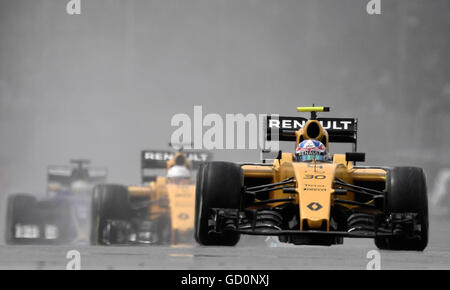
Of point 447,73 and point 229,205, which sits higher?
point 447,73

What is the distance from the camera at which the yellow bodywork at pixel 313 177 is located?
10649mm

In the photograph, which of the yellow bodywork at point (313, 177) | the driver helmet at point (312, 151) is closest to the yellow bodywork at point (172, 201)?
the yellow bodywork at point (313, 177)

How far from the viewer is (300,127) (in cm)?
1370

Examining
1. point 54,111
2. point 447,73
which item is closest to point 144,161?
point 447,73

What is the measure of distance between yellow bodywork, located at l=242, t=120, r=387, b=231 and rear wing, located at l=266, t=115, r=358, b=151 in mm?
379

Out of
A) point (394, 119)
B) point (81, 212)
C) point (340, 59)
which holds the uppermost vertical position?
point (340, 59)

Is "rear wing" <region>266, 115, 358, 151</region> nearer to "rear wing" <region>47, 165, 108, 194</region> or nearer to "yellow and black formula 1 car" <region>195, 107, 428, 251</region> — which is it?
"yellow and black formula 1 car" <region>195, 107, 428, 251</region>

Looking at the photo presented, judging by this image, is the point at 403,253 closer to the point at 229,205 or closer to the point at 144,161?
the point at 229,205

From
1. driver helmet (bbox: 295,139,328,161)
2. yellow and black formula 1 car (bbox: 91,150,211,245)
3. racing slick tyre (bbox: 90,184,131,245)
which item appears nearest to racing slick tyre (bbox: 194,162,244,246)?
driver helmet (bbox: 295,139,328,161)

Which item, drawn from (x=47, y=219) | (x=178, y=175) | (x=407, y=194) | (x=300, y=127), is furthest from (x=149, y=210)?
(x=407, y=194)

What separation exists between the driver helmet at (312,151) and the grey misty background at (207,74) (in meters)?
40.6

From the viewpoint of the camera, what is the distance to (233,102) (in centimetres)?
9281

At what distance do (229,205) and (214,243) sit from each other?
0.90 meters

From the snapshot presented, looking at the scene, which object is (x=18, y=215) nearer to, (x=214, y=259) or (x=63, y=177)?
(x=63, y=177)
